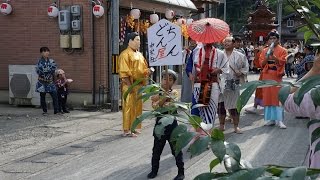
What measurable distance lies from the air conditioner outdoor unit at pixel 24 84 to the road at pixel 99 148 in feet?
4.67

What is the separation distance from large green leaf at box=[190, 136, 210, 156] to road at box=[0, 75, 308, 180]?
3.93 m

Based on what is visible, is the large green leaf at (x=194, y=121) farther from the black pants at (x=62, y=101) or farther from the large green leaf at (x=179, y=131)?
the black pants at (x=62, y=101)

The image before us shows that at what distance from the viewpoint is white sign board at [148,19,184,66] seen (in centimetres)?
637

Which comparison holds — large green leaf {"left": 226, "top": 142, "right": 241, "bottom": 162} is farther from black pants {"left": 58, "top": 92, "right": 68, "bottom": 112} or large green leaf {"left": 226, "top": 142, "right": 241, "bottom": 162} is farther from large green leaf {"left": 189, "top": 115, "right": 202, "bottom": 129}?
black pants {"left": 58, "top": 92, "right": 68, "bottom": 112}

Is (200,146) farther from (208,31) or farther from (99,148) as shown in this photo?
(99,148)

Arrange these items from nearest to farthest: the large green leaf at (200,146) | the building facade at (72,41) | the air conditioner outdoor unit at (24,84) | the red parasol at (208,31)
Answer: the large green leaf at (200,146)
the red parasol at (208,31)
the building facade at (72,41)
the air conditioner outdoor unit at (24,84)

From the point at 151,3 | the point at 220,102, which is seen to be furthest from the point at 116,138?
the point at 151,3

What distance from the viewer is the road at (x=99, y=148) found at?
613 centimetres

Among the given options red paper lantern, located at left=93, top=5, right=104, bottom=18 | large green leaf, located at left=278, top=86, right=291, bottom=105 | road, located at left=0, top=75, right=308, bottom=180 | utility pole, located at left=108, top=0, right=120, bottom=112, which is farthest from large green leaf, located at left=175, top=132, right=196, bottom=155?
red paper lantern, located at left=93, top=5, right=104, bottom=18

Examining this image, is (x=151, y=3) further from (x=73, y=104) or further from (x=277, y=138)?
(x=277, y=138)

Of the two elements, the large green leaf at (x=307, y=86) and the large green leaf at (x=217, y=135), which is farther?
the large green leaf at (x=217, y=135)

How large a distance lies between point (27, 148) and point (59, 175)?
5.83 feet

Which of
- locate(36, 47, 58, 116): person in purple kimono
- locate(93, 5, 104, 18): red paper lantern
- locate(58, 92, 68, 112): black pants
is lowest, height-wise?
locate(58, 92, 68, 112): black pants

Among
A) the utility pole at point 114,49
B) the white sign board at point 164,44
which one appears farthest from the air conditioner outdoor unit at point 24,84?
the white sign board at point 164,44
